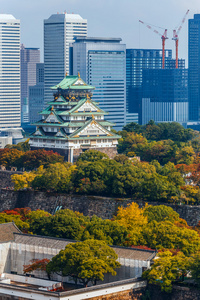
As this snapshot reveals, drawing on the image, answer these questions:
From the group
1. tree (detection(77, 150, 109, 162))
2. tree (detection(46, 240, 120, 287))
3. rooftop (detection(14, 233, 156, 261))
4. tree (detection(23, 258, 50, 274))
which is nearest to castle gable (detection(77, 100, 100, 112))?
tree (detection(77, 150, 109, 162))

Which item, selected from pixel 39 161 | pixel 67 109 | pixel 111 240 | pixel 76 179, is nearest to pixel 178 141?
pixel 67 109

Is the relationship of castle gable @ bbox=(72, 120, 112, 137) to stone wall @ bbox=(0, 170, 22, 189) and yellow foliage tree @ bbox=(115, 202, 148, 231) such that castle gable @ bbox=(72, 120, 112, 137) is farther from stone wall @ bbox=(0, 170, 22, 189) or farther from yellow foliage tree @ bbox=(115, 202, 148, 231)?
yellow foliage tree @ bbox=(115, 202, 148, 231)

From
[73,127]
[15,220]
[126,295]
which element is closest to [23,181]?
[73,127]

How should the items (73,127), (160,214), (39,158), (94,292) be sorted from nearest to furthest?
(94,292)
(160,214)
(39,158)
(73,127)

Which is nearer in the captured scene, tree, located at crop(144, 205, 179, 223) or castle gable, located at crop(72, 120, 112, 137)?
tree, located at crop(144, 205, 179, 223)

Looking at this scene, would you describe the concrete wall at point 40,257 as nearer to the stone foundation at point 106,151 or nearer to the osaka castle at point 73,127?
the osaka castle at point 73,127

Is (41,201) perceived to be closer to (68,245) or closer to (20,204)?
(20,204)

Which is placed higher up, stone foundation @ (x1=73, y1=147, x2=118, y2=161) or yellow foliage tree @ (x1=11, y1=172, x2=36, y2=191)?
stone foundation @ (x1=73, y1=147, x2=118, y2=161)

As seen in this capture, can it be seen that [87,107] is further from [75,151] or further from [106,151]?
[75,151]
